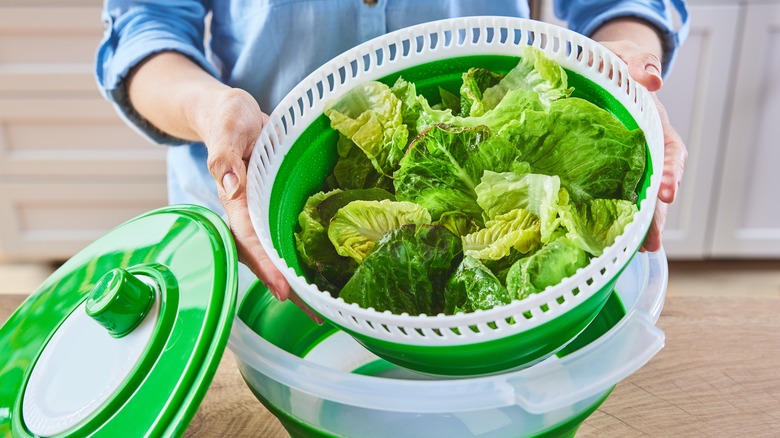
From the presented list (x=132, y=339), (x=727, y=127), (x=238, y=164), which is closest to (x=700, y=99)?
(x=727, y=127)

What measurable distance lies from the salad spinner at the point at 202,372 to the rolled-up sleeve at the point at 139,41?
348 millimetres

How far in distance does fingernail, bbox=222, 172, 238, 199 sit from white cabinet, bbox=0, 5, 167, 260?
142 centimetres

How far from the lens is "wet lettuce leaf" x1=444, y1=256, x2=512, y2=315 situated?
0.53 metres

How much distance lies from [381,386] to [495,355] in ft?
0.26

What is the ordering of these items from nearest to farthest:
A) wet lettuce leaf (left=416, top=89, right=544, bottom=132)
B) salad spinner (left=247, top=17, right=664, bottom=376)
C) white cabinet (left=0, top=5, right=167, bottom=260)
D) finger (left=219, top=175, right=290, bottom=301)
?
salad spinner (left=247, top=17, right=664, bottom=376), finger (left=219, top=175, right=290, bottom=301), wet lettuce leaf (left=416, top=89, right=544, bottom=132), white cabinet (left=0, top=5, right=167, bottom=260)

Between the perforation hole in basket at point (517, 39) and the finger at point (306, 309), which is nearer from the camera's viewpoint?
the finger at point (306, 309)

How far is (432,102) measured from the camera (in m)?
0.73

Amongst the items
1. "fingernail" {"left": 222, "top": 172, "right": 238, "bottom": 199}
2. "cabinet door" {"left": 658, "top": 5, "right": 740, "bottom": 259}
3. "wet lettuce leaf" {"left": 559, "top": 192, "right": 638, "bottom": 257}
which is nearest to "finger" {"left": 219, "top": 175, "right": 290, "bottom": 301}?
"fingernail" {"left": 222, "top": 172, "right": 238, "bottom": 199}

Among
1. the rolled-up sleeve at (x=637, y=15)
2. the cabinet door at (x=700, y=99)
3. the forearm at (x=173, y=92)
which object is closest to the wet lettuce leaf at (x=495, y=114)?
the forearm at (x=173, y=92)

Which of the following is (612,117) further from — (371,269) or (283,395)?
(283,395)

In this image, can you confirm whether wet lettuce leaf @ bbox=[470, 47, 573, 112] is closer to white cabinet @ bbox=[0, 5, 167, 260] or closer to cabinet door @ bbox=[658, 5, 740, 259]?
cabinet door @ bbox=[658, 5, 740, 259]

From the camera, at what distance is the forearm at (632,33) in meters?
0.87

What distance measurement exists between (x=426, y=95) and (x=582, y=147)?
0.58ft

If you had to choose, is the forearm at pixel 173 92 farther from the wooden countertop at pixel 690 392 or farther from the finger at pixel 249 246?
the wooden countertop at pixel 690 392
